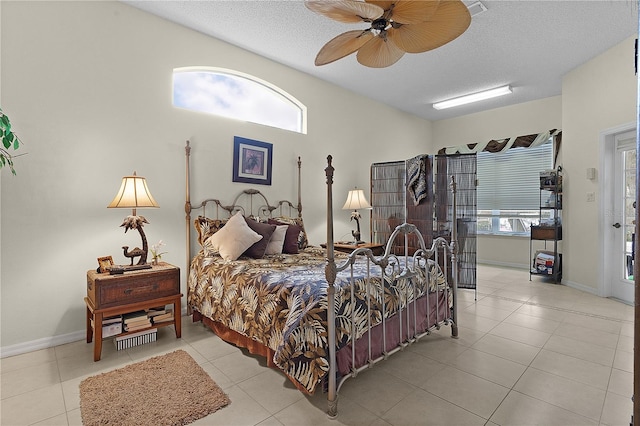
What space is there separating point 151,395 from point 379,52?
2783 millimetres

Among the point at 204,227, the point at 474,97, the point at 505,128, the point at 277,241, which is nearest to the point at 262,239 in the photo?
the point at 277,241

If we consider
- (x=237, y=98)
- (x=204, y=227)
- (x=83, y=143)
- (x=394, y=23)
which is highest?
(x=237, y=98)

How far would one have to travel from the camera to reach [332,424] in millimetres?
1678

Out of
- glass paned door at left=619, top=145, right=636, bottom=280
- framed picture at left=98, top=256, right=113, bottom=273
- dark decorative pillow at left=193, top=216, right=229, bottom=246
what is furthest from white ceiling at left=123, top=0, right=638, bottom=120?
framed picture at left=98, top=256, right=113, bottom=273

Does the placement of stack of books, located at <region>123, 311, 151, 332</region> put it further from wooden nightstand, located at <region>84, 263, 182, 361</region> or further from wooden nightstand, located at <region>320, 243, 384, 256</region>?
wooden nightstand, located at <region>320, 243, 384, 256</region>

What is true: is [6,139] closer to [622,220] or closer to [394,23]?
[394,23]

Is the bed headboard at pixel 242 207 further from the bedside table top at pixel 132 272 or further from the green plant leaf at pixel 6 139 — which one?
the green plant leaf at pixel 6 139

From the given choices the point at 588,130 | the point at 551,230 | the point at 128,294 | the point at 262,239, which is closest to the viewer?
the point at 128,294

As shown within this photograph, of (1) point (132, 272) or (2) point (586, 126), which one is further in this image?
(2) point (586, 126)

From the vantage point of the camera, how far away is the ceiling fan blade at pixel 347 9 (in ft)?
5.63

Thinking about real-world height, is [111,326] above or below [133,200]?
below

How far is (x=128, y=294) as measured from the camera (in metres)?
2.50

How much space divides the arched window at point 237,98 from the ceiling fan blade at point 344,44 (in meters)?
1.77

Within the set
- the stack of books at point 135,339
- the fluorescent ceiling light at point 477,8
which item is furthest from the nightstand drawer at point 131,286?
the fluorescent ceiling light at point 477,8
